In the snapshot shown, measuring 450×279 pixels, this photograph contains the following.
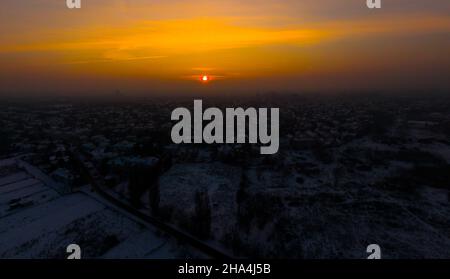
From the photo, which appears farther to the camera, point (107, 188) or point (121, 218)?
point (107, 188)

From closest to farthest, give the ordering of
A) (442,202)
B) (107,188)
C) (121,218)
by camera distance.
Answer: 1. (121,218)
2. (442,202)
3. (107,188)

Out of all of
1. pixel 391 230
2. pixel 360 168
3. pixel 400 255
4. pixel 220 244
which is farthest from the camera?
pixel 360 168

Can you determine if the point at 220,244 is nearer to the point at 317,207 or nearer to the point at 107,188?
the point at 317,207

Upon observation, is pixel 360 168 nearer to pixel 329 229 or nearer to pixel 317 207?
pixel 317 207
